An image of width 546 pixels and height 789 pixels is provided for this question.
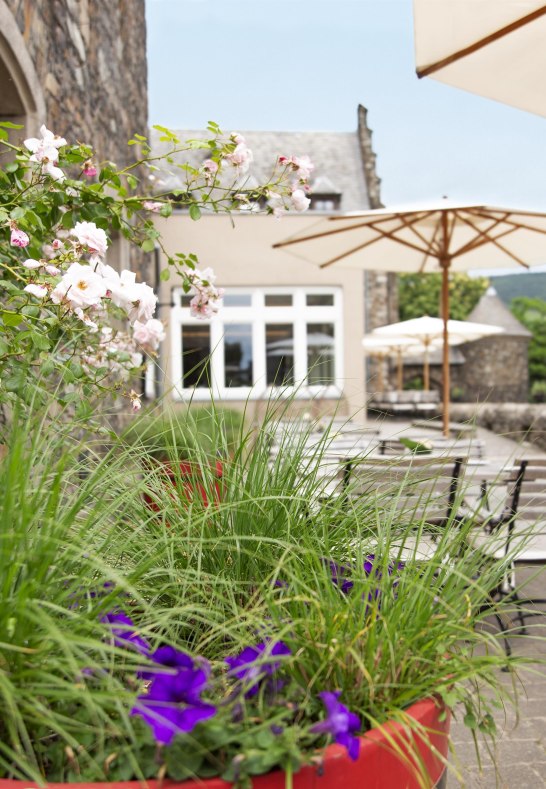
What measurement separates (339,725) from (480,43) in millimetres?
2887

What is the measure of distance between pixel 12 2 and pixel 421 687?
3.42 metres

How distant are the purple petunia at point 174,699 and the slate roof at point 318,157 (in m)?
17.5

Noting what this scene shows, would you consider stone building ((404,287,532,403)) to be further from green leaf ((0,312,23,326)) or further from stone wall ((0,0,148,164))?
green leaf ((0,312,23,326))

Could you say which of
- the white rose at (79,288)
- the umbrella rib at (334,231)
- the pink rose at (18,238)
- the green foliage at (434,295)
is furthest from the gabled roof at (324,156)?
the green foliage at (434,295)

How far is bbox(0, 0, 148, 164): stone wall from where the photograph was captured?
3.88 meters

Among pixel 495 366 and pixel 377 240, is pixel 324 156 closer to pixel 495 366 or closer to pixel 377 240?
pixel 377 240

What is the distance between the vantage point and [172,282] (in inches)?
→ 568

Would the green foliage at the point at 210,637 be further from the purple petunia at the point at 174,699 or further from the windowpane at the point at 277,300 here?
the windowpane at the point at 277,300

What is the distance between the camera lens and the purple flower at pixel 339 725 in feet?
3.15

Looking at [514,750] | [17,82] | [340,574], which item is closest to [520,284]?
[17,82]

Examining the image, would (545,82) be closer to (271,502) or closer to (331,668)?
(271,502)

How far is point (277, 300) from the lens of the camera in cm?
1572

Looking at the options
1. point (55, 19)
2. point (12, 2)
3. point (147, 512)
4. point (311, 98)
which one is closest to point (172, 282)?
point (55, 19)

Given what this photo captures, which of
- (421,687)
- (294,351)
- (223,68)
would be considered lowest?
(421,687)
